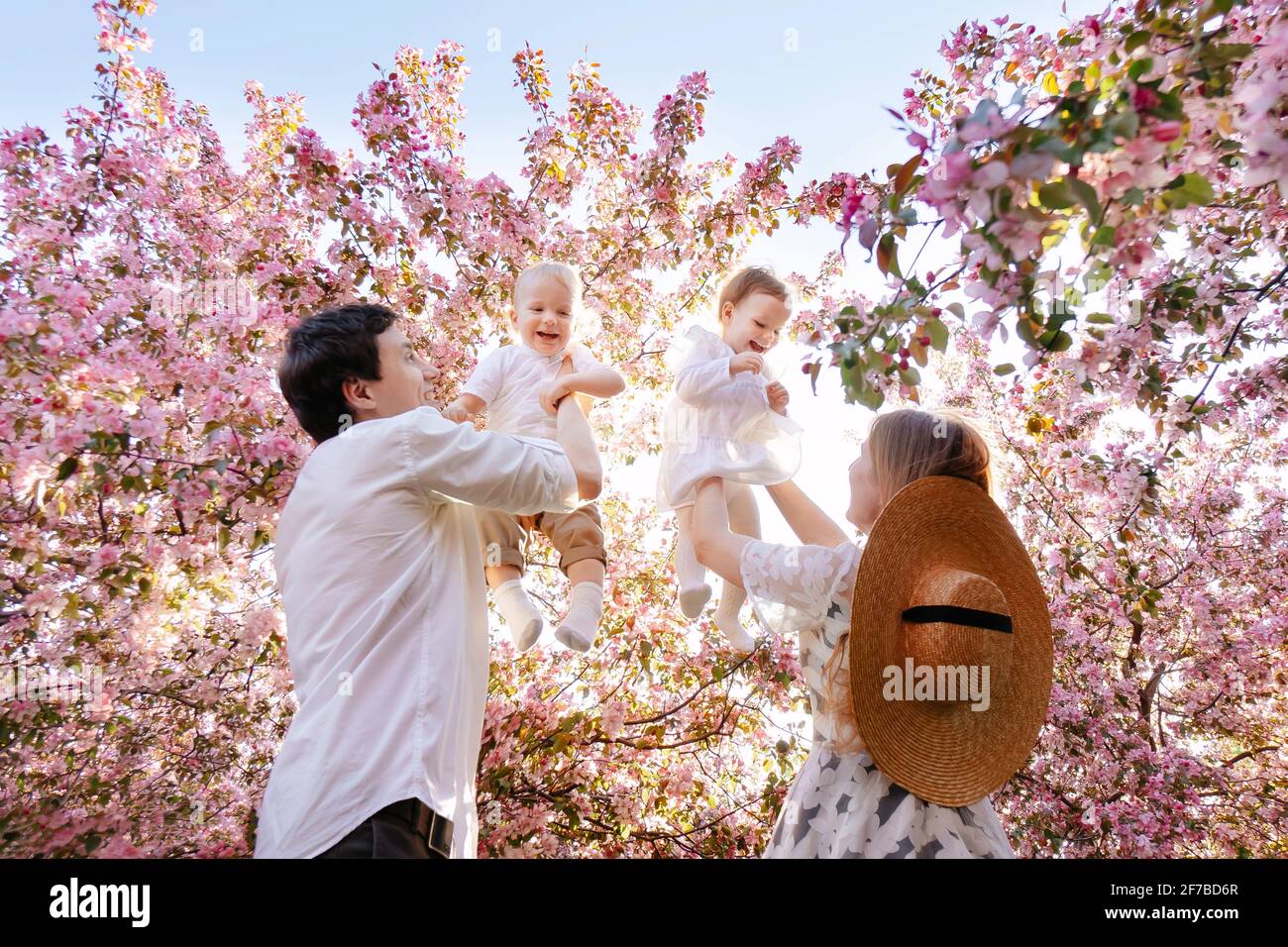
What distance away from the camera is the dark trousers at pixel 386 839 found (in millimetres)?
1608

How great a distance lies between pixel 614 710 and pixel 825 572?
2441 millimetres

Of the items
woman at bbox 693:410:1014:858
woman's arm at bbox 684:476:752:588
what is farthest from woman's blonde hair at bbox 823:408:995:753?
woman's arm at bbox 684:476:752:588

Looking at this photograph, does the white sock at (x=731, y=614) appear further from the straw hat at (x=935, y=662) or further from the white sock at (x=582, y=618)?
the straw hat at (x=935, y=662)

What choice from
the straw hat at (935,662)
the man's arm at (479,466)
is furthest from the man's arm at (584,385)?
the straw hat at (935,662)

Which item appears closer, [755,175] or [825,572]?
[825,572]

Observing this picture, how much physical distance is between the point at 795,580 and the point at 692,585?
1175 millimetres

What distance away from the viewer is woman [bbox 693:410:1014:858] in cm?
198

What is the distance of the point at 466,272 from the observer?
15.4 ft

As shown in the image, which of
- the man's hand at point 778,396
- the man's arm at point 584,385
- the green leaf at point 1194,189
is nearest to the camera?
the green leaf at point 1194,189

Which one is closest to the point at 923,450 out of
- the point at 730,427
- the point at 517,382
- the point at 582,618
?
the point at 730,427

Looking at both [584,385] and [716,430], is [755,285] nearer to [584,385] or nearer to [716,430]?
[716,430]
